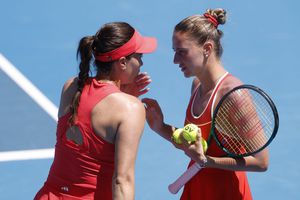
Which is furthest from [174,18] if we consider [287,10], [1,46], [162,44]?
[1,46]

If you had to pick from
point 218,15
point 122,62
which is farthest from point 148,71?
point 122,62

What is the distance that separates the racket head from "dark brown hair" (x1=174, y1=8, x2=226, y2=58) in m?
0.41

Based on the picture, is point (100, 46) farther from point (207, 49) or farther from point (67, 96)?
point (207, 49)

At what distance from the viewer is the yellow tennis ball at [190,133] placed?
4.21m

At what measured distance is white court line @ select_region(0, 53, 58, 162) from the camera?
7.01m

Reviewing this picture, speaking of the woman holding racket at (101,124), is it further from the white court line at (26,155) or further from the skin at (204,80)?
the white court line at (26,155)

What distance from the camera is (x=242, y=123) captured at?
4.24 m

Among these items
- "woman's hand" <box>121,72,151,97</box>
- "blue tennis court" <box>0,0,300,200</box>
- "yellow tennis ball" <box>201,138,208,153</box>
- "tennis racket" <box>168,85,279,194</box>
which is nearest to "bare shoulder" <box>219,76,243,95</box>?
"tennis racket" <box>168,85,279,194</box>

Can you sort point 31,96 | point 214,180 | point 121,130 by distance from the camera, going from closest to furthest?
point 121,130
point 214,180
point 31,96

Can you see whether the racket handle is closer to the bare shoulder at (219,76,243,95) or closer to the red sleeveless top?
the red sleeveless top

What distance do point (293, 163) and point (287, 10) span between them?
307 cm

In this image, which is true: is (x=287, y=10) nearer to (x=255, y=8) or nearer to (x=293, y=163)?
(x=255, y=8)

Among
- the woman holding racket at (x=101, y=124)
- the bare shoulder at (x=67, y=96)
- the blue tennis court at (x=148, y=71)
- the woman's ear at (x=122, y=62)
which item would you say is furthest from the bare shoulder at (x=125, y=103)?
the blue tennis court at (x=148, y=71)

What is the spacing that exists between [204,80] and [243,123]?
0.46 metres
